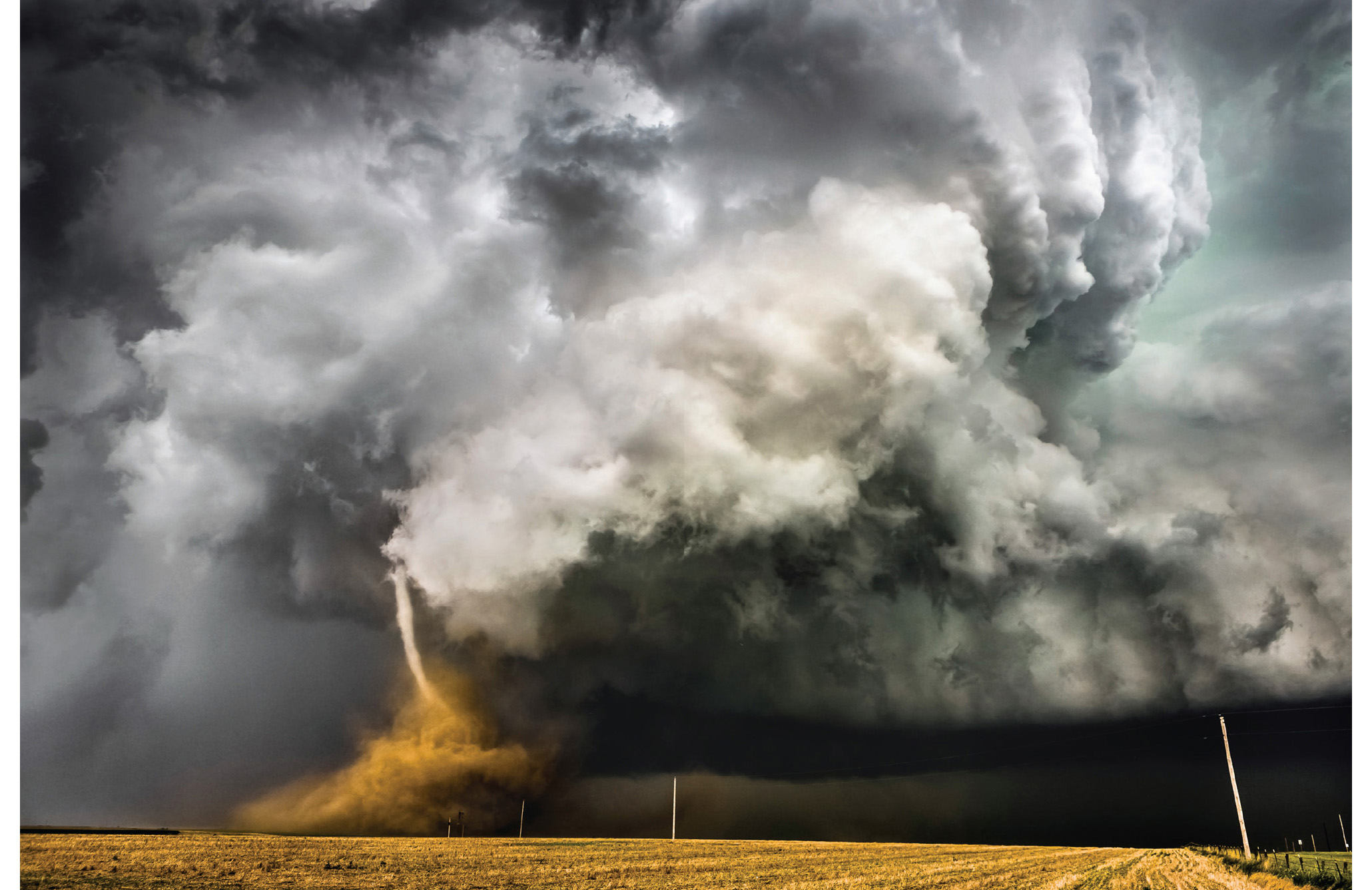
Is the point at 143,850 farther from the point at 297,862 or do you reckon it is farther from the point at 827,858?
the point at 827,858

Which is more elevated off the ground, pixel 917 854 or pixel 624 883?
pixel 624 883

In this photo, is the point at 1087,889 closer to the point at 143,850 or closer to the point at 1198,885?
the point at 1198,885

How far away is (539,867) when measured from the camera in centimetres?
6244

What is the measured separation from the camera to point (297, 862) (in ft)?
192

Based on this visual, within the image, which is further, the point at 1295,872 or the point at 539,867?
the point at 539,867

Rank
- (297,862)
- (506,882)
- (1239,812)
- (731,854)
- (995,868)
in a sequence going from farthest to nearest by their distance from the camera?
(731,854), (1239,812), (995,868), (297,862), (506,882)

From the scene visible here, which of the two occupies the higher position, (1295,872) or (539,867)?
(1295,872)

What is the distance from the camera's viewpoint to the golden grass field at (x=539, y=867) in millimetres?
47781

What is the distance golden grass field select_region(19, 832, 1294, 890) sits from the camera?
157 feet

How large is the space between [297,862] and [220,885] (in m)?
15.8

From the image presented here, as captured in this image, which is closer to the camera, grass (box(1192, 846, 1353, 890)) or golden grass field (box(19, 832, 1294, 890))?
grass (box(1192, 846, 1353, 890))

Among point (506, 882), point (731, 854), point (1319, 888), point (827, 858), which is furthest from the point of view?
point (731, 854)

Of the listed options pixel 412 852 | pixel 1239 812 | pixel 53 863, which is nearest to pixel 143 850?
pixel 53 863

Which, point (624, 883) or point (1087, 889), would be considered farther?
point (624, 883)
